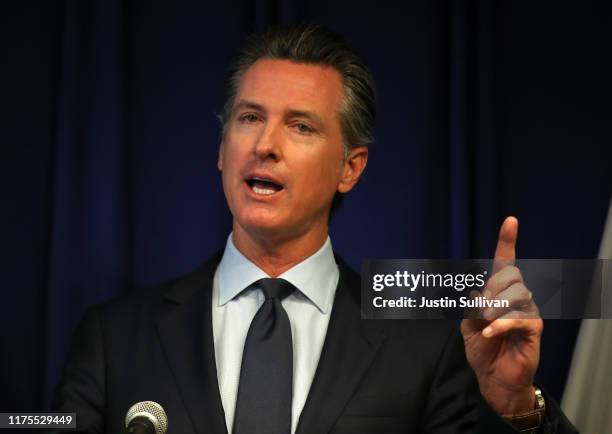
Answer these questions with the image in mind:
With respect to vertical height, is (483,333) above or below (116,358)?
above

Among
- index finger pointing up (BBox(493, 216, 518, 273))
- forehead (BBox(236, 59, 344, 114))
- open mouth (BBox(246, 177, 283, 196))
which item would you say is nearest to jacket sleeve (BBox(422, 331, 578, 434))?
index finger pointing up (BBox(493, 216, 518, 273))

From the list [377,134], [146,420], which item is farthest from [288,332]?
[377,134]

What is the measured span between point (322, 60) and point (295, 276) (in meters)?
0.53

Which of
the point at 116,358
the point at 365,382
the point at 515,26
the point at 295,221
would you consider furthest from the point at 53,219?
the point at 515,26

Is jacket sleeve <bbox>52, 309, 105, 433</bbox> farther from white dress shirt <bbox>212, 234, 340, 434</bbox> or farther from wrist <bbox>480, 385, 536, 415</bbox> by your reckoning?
wrist <bbox>480, 385, 536, 415</bbox>

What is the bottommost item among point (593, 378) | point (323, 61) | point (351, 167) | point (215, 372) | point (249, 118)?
point (593, 378)

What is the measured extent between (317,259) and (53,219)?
841 millimetres

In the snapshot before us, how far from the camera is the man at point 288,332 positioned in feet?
5.35

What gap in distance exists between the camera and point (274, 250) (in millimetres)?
1900

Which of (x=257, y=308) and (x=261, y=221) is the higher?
(x=261, y=221)

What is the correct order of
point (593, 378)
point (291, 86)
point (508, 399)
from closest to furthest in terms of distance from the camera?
point (508, 399) → point (291, 86) → point (593, 378)

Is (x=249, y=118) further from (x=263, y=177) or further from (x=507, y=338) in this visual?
(x=507, y=338)

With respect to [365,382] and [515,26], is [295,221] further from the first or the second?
[515,26]

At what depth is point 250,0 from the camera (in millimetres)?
2449
